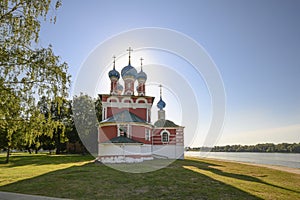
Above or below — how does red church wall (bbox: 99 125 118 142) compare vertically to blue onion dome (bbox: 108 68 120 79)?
below

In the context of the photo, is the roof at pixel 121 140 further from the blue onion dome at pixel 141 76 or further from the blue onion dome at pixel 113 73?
the blue onion dome at pixel 141 76

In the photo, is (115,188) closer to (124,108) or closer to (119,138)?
(119,138)

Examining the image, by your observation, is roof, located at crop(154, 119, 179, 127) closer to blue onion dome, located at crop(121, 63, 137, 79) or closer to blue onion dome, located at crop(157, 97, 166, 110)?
blue onion dome, located at crop(157, 97, 166, 110)

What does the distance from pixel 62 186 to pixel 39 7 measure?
6.95m

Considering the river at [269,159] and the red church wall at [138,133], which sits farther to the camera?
the river at [269,159]

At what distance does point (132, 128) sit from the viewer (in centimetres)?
2189

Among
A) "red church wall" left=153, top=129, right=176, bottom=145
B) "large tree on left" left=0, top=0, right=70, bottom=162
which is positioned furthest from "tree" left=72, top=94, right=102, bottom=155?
"large tree on left" left=0, top=0, right=70, bottom=162

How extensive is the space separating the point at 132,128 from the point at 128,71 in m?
9.01

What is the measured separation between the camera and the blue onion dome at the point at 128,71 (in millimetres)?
28284

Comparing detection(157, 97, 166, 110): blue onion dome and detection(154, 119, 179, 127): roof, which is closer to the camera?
detection(154, 119, 179, 127): roof

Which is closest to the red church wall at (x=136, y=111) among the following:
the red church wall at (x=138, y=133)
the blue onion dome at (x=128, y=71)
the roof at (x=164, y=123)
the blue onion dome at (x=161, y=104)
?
the red church wall at (x=138, y=133)

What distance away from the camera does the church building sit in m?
20.2

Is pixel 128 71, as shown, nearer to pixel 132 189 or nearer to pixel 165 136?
pixel 165 136

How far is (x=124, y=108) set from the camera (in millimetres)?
25844
